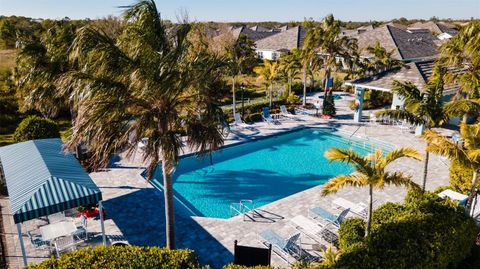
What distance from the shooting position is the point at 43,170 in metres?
11.3

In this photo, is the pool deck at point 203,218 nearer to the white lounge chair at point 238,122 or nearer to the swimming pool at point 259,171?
the swimming pool at point 259,171

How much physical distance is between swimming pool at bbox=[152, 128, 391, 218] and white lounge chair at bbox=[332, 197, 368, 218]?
3.49m

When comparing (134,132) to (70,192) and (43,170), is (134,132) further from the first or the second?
(43,170)

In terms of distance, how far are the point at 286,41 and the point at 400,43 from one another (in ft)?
56.7

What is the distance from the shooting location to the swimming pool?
16.8 m

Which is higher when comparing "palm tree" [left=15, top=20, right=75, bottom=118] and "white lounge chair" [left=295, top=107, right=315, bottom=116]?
"palm tree" [left=15, top=20, right=75, bottom=118]

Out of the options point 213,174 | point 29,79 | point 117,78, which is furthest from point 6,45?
point 117,78

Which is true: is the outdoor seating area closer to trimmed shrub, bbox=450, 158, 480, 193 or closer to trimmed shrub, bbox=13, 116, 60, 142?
trimmed shrub, bbox=13, 116, 60, 142

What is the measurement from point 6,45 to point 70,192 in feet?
157

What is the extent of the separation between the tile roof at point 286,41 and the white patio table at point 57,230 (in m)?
44.0

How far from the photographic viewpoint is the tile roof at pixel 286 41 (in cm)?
5147

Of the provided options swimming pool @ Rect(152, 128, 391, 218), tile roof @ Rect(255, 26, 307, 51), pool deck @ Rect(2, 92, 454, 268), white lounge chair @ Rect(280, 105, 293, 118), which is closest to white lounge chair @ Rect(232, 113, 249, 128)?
swimming pool @ Rect(152, 128, 391, 218)

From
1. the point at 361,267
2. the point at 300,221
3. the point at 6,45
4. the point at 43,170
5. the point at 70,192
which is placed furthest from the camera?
the point at 6,45

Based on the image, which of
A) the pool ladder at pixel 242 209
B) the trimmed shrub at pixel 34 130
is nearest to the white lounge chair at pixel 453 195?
the pool ladder at pixel 242 209
